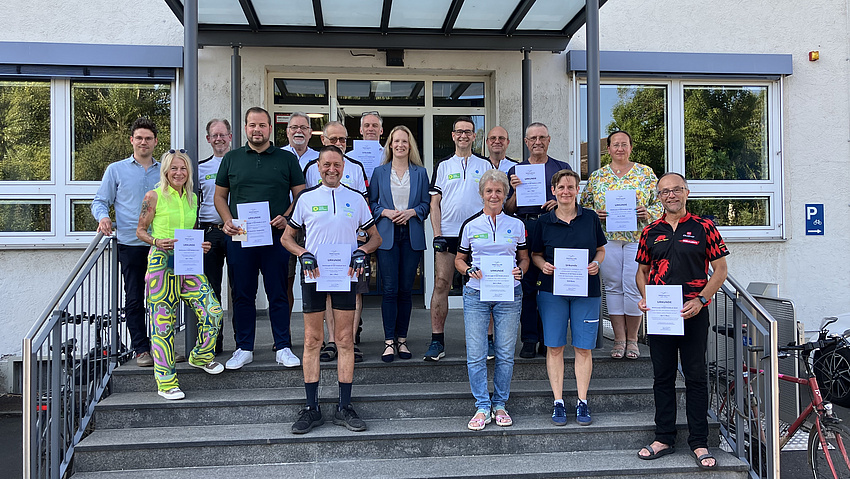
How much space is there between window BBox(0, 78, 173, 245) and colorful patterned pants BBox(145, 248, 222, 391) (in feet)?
10.9

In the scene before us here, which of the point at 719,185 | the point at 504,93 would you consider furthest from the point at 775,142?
the point at 504,93

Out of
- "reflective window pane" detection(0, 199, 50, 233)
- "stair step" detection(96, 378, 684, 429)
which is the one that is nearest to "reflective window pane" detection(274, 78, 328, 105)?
"reflective window pane" detection(0, 199, 50, 233)

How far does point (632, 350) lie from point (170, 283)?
3590 mm

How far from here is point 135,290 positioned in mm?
4605

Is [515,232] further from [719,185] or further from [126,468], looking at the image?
[719,185]

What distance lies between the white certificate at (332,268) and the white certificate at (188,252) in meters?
0.91

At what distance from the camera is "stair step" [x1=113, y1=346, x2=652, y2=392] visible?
4438mm

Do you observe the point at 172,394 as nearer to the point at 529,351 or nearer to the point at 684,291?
the point at 529,351

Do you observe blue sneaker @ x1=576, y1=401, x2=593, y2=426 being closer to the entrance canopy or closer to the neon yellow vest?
the neon yellow vest

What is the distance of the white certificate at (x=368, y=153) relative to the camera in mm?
5266

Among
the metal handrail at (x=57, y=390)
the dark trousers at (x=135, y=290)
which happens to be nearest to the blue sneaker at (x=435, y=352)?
the dark trousers at (x=135, y=290)

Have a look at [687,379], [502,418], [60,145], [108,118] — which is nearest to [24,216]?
[60,145]

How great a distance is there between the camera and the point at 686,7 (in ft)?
24.9

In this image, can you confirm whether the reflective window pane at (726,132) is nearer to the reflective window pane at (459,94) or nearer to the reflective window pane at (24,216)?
the reflective window pane at (459,94)
